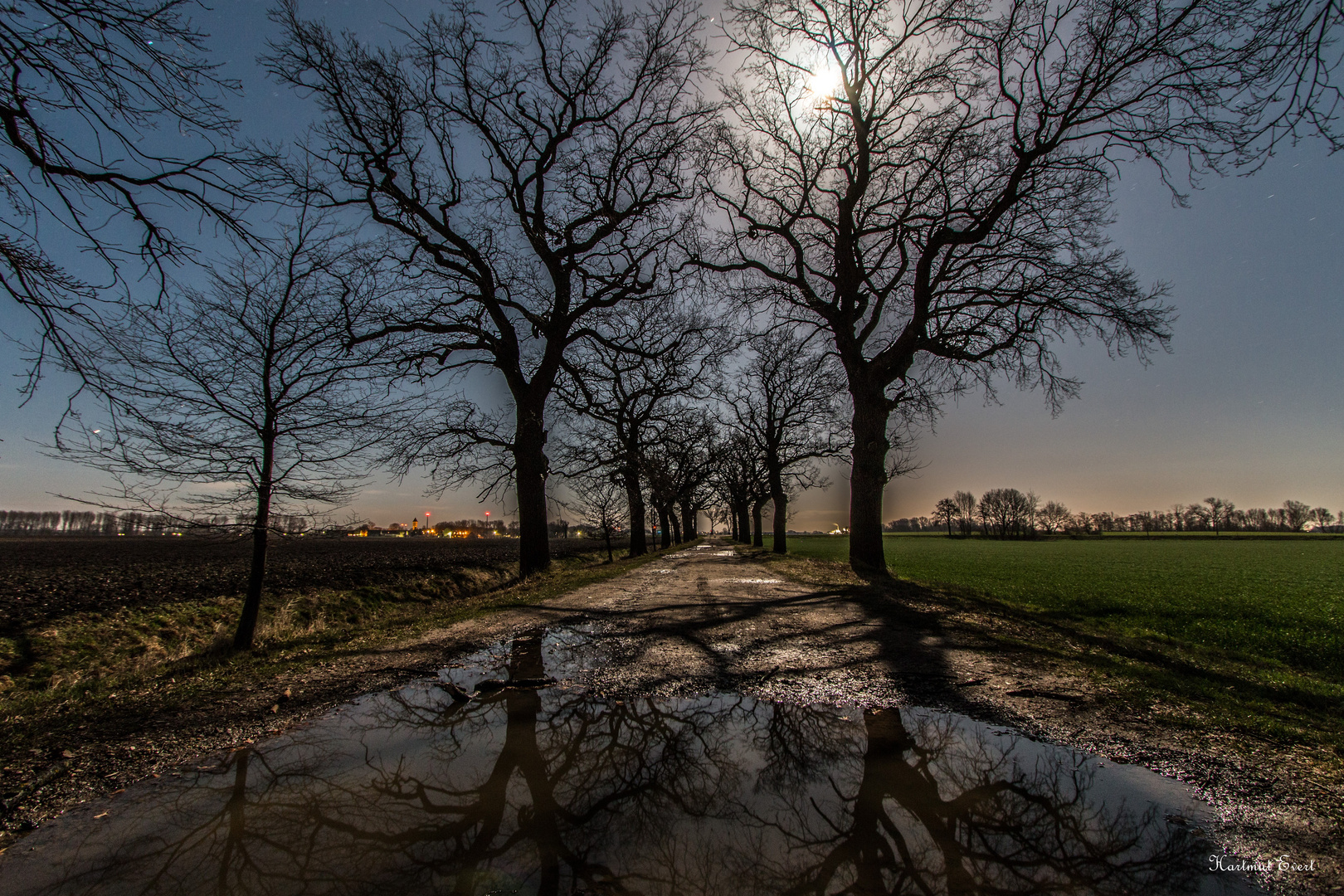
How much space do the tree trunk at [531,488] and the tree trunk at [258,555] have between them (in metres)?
7.10

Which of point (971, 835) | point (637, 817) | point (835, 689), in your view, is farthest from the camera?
point (835, 689)

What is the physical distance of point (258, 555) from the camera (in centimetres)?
680

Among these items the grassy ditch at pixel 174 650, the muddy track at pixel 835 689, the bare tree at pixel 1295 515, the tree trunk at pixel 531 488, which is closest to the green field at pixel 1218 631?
the muddy track at pixel 835 689

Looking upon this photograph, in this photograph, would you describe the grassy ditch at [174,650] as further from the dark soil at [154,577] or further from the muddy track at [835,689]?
the dark soil at [154,577]

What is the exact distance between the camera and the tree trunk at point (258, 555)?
669cm

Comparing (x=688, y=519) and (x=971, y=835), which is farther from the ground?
(x=971, y=835)

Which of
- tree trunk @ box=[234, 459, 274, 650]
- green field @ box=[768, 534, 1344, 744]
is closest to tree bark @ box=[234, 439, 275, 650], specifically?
tree trunk @ box=[234, 459, 274, 650]

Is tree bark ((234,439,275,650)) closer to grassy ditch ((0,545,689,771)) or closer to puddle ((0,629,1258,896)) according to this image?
grassy ditch ((0,545,689,771))

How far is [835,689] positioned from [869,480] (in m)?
9.74

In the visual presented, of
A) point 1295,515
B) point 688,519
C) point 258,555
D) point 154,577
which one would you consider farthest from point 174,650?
point 1295,515

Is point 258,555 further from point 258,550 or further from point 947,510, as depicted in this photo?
point 947,510

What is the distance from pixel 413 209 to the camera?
1323cm

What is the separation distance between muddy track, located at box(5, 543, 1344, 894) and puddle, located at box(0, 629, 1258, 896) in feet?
0.91

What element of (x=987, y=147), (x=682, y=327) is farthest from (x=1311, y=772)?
(x=682, y=327)
